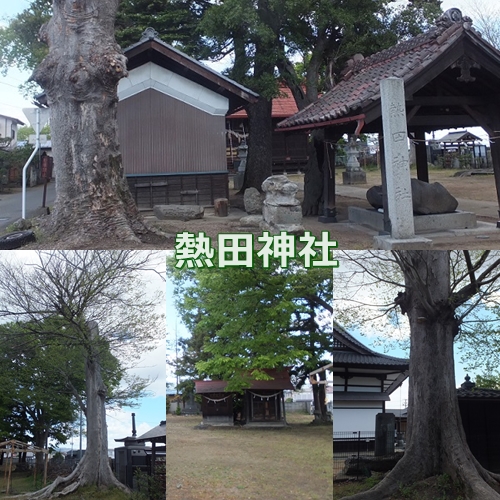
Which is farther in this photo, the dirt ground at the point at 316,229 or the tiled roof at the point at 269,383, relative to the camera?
the dirt ground at the point at 316,229

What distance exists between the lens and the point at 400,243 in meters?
6.77

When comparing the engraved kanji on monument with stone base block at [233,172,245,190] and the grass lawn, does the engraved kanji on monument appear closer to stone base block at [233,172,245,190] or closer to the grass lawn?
the grass lawn

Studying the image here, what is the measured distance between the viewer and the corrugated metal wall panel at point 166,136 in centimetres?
905

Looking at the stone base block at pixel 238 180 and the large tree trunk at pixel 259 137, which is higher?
the large tree trunk at pixel 259 137

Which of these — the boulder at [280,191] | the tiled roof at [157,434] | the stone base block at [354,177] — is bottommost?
the tiled roof at [157,434]

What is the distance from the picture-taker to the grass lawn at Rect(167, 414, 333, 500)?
4.94 metres

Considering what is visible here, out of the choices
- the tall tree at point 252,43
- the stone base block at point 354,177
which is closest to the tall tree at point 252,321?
the tall tree at point 252,43

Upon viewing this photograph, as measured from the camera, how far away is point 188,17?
889 cm

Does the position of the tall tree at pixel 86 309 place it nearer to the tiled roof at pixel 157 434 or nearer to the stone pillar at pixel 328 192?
the tiled roof at pixel 157 434

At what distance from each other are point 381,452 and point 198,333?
196 centimetres

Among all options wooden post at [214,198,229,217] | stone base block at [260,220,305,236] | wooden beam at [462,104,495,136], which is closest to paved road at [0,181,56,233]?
wooden post at [214,198,229,217]

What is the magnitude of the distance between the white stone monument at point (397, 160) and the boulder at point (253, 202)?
89.0 inches

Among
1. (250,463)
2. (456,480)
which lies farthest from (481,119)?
(250,463)

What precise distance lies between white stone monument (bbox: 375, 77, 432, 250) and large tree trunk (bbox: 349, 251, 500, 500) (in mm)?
1384
